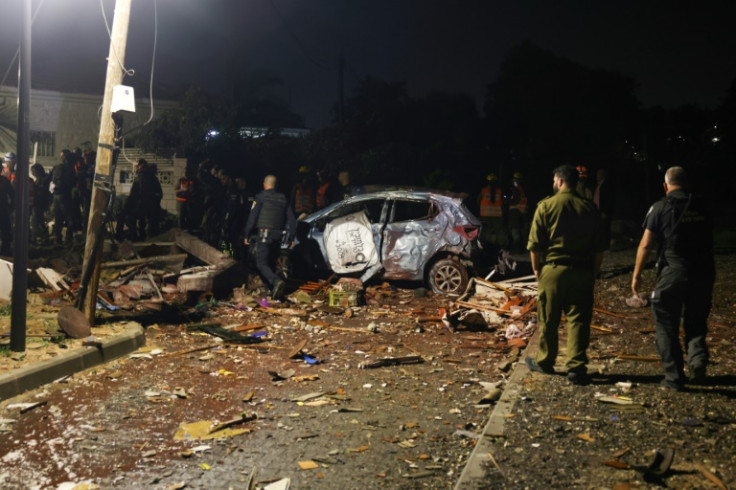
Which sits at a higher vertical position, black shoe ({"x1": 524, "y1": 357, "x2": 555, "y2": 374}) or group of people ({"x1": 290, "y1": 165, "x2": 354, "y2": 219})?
group of people ({"x1": 290, "y1": 165, "x2": 354, "y2": 219})

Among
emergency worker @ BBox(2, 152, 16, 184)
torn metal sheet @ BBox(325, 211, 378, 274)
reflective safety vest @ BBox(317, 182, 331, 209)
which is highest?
emergency worker @ BBox(2, 152, 16, 184)

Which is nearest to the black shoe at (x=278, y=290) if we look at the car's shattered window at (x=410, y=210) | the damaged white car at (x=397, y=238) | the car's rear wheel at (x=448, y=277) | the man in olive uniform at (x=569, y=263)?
the damaged white car at (x=397, y=238)

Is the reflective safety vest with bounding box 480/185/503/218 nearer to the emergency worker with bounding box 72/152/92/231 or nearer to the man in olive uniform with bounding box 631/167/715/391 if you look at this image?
the emergency worker with bounding box 72/152/92/231

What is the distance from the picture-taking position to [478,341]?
9.12 m

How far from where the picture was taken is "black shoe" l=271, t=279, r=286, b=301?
458 inches

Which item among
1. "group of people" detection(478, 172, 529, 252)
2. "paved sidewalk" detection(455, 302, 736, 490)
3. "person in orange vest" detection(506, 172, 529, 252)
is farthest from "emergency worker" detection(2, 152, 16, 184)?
"paved sidewalk" detection(455, 302, 736, 490)

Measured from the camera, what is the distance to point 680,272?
6.00m

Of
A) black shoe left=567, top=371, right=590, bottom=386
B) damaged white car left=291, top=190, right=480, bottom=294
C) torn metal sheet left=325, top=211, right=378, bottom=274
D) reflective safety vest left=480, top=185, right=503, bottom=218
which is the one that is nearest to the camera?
black shoe left=567, top=371, right=590, bottom=386

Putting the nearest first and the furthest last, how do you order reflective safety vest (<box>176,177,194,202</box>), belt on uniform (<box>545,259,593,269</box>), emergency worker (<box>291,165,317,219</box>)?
1. belt on uniform (<box>545,259,593,269</box>)
2. emergency worker (<box>291,165,317,219</box>)
3. reflective safety vest (<box>176,177,194,202</box>)

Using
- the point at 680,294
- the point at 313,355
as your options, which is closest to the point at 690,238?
the point at 680,294

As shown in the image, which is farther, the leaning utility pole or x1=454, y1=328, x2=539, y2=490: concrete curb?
the leaning utility pole

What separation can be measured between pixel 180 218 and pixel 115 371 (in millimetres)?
10341

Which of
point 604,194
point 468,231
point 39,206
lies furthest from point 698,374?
point 39,206

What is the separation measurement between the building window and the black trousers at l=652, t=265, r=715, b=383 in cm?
2732
